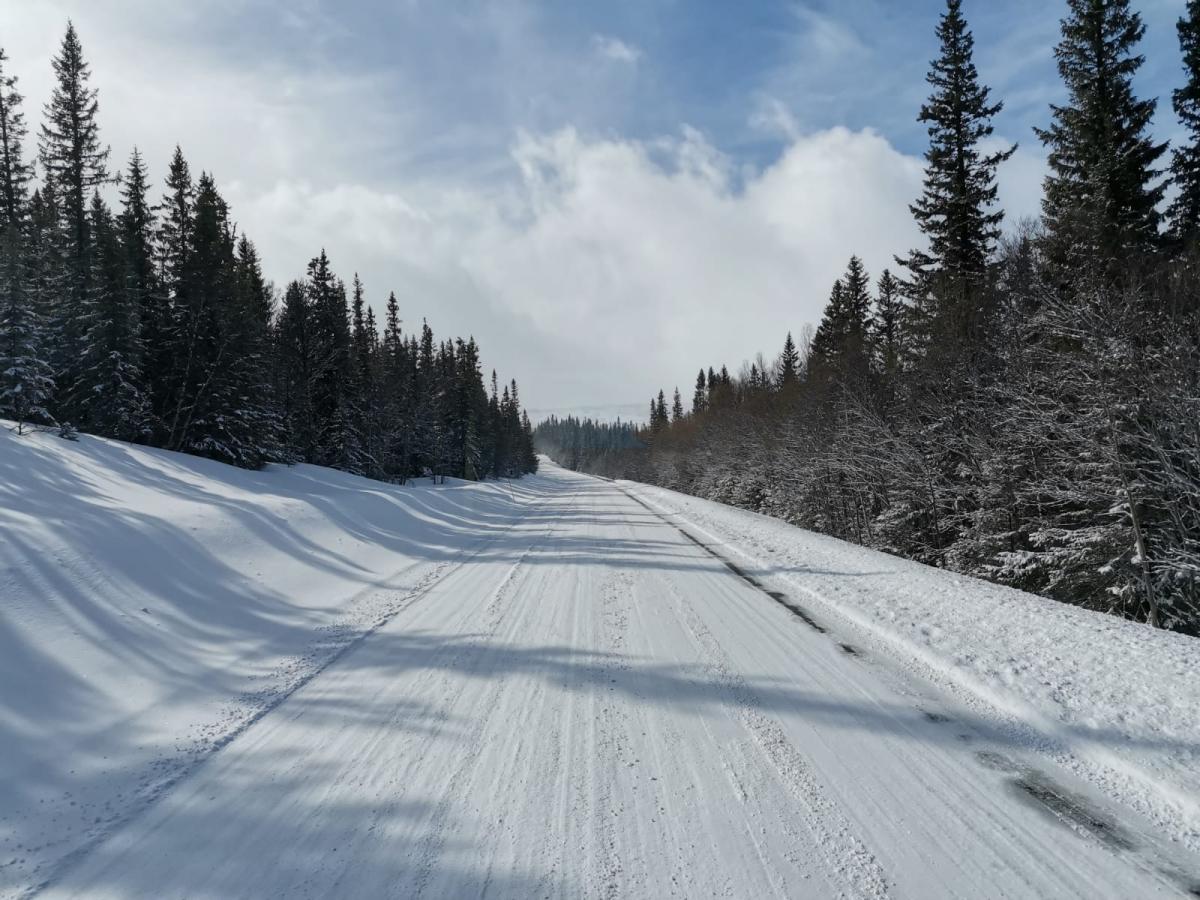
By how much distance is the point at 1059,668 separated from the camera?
4441 millimetres

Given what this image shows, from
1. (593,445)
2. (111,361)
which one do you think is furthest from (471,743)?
(593,445)

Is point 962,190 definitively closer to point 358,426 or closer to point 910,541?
point 910,541

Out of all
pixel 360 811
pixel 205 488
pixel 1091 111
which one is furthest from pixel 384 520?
pixel 1091 111

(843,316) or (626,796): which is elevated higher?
(843,316)

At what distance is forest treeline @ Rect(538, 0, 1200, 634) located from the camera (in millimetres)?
9008

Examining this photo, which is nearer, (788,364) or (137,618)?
(137,618)

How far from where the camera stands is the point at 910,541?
→ 16.5 m

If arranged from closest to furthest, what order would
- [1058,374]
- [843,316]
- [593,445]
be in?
[1058,374] → [843,316] → [593,445]

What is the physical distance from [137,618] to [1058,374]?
15.0 metres

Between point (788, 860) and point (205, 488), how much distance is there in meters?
14.7

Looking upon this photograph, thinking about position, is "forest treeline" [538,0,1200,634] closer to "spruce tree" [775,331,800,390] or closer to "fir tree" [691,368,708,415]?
"spruce tree" [775,331,800,390]

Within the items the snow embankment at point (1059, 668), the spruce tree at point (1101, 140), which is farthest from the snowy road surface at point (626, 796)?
the spruce tree at point (1101, 140)

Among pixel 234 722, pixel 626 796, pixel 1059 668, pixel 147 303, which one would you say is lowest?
pixel 234 722

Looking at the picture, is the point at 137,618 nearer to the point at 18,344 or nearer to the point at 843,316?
the point at 18,344
